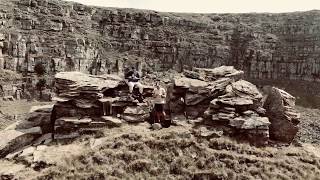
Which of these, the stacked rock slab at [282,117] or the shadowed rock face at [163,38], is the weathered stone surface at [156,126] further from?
the shadowed rock face at [163,38]

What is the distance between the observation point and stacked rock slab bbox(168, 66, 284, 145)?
20.1 meters

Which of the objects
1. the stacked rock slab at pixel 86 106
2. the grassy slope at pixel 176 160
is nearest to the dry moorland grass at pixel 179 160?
the grassy slope at pixel 176 160

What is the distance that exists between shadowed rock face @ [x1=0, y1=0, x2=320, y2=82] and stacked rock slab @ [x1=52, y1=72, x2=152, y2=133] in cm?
4024

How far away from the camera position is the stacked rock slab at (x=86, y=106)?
21594mm

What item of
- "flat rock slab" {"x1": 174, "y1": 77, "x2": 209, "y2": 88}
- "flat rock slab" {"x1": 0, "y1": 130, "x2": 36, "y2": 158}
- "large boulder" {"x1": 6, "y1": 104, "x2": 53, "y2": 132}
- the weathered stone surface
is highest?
"flat rock slab" {"x1": 174, "y1": 77, "x2": 209, "y2": 88}

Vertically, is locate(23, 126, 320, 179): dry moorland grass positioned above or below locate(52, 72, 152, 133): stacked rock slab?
below

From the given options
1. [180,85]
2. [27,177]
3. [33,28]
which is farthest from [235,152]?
[33,28]

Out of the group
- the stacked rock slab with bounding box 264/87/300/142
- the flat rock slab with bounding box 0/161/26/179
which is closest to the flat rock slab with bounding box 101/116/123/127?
the flat rock slab with bounding box 0/161/26/179

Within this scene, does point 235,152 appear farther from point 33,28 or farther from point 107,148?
point 33,28

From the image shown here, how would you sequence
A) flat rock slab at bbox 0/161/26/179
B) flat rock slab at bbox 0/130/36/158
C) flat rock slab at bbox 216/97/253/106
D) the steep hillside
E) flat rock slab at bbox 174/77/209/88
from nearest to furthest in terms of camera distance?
flat rock slab at bbox 0/161/26/179
flat rock slab at bbox 0/130/36/158
flat rock slab at bbox 216/97/253/106
flat rock slab at bbox 174/77/209/88
the steep hillside

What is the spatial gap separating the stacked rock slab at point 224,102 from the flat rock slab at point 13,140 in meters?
8.06

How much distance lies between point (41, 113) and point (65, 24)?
4499 cm

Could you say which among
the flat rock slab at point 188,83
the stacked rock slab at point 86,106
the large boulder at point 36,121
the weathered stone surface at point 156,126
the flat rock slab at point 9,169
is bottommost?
the flat rock slab at point 9,169

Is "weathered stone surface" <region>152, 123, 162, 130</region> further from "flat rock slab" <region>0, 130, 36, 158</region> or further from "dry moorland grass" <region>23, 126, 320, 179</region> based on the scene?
"flat rock slab" <region>0, 130, 36, 158</region>
